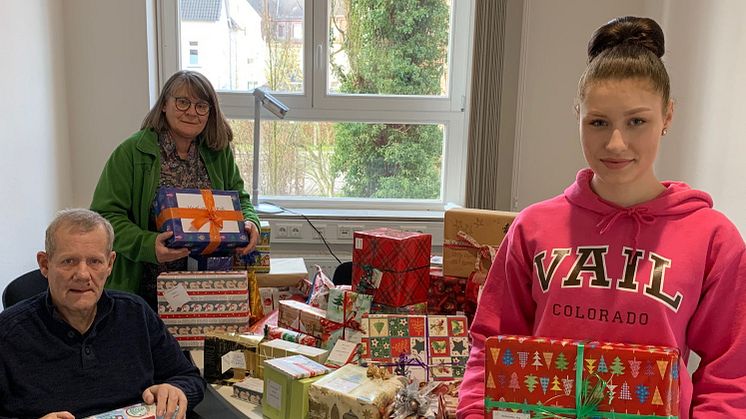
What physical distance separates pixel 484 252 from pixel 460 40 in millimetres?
2233

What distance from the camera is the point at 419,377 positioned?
160 cm

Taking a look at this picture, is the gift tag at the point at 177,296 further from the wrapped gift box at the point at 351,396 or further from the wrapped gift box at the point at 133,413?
the wrapped gift box at the point at 351,396

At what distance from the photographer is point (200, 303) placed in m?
1.90

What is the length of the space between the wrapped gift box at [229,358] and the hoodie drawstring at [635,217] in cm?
105

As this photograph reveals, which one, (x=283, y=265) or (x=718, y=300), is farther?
(x=283, y=265)

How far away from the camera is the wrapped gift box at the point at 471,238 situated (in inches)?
74.6

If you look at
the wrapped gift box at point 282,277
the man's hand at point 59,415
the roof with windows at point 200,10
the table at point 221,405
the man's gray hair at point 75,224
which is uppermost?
the roof with windows at point 200,10

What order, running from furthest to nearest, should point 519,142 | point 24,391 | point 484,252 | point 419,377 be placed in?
point 519,142 < point 484,252 < point 419,377 < point 24,391

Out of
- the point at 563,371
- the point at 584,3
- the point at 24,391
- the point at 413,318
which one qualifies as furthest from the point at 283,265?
the point at 584,3

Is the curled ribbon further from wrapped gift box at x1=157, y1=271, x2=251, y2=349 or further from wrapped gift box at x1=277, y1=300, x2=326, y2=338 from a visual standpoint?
wrapped gift box at x1=157, y1=271, x2=251, y2=349

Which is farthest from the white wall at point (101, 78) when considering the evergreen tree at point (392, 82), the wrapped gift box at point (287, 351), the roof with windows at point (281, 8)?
the wrapped gift box at point (287, 351)

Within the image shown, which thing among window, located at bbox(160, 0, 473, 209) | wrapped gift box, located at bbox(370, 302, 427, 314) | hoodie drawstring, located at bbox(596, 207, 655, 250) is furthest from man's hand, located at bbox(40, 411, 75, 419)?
window, located at bbox(160, 0, 473, 209)

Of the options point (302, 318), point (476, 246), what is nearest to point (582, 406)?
point (476, 246)

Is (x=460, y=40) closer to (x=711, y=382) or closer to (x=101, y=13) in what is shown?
(x=101, y=13)
